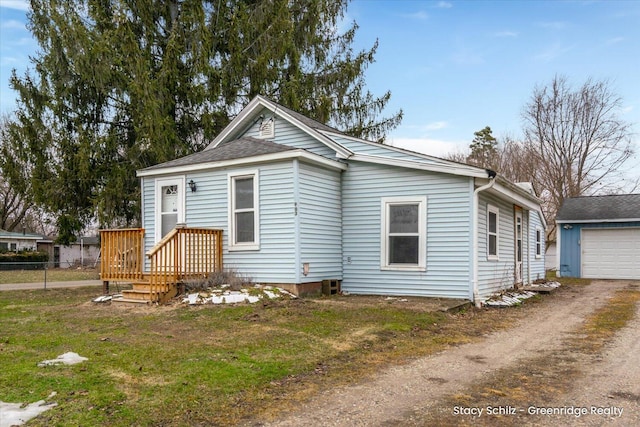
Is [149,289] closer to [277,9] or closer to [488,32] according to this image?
[488,32]

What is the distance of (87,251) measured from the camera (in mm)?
49250

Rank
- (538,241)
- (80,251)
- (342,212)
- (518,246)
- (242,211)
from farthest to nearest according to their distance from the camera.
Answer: (80,251) → (538,241) → (518,246) → (342,212) → (242,211)

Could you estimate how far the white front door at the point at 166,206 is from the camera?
11758mm

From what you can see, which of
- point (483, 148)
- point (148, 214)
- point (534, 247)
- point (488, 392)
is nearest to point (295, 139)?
point (148, 214)

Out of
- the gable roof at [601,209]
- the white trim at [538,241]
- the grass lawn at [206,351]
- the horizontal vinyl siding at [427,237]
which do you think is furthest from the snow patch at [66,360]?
the gable roof at [601,209]

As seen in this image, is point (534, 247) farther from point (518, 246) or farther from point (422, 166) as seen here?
point (422, 166)

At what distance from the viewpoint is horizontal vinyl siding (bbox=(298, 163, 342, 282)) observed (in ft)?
33.8

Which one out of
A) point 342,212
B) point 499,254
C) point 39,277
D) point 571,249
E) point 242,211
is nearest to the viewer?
point 242,211

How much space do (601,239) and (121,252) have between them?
1770 centimetres

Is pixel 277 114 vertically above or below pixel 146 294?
above

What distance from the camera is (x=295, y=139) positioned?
40.9 ft

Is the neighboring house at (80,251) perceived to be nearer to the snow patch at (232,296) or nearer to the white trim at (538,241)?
the white trim at (538,241)

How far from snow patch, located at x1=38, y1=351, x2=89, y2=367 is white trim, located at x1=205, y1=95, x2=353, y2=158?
23.9 ft

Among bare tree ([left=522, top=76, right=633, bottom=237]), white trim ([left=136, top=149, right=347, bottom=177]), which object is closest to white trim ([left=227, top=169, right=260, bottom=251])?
white trim ([left=136, top=149, right=347, bottom=177])
